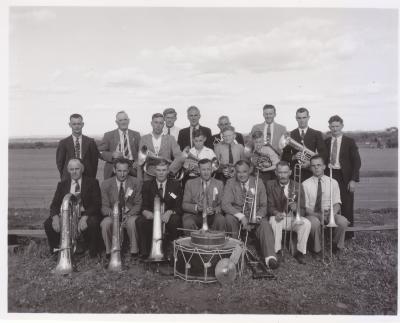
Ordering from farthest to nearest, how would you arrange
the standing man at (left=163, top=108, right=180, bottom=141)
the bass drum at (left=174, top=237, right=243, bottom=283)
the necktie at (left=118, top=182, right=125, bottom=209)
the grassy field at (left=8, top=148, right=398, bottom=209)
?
the standing man at (left=163, top=108, right=180, bottom=141) < the grassy field at (left=8, top=148, right=398, bottom=209) < the necktie at (left=118, top=182, right=125, bottom=209) < the bass drum at (left=174, top=237, right=243, bottom=283)

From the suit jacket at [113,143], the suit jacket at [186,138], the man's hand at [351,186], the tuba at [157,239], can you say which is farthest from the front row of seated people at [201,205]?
the suit jacket at [186,138]

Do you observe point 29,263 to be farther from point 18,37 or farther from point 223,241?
point 18,37

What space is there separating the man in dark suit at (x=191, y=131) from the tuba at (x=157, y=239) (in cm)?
129

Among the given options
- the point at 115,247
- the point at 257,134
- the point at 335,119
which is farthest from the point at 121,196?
the point at 335,119

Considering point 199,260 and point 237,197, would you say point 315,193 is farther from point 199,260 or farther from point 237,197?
point 199,260

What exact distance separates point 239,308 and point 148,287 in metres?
0.99

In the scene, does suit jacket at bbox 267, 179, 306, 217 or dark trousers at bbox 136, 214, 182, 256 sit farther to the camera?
suit jacket at bbox 267, 179, 306, 217

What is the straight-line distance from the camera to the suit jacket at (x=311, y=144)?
5.77 meters

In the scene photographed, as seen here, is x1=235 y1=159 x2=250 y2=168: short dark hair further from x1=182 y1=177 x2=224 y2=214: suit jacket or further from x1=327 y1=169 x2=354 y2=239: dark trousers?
x1=327 y1=169 x2=354 y2=239: dark trousers

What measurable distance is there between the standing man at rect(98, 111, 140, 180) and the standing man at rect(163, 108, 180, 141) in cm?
48

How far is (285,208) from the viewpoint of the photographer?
538 cm

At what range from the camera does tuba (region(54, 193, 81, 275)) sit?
15.6ft

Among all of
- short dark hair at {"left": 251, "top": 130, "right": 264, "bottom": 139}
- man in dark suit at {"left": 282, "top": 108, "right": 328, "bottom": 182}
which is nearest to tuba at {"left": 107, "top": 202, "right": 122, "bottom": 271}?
short dark hair at {"left": 251, "top": 130, "right": 264, "bottom": 139}
